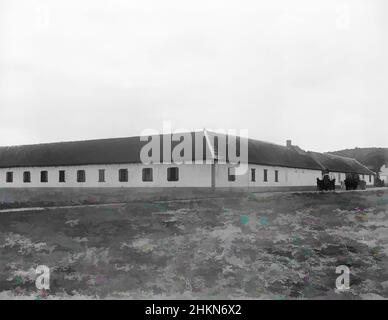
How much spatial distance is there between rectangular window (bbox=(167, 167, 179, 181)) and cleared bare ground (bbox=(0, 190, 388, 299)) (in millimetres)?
14284

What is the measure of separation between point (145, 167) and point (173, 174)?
2.64 m

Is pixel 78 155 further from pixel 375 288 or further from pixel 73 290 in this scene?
pixel 375 288

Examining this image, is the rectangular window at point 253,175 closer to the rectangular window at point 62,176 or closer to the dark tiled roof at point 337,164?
the dark tiled roof at point 337,164

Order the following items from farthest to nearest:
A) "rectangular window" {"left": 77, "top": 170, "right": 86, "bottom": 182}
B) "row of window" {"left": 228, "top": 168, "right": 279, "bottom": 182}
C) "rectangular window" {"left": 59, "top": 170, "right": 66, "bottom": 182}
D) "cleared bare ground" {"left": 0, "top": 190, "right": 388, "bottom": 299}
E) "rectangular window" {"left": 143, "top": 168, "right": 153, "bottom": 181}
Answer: "rectangular window" {"left": 59, "top": 170, "right": 66, "bottom": 182} < "rectangular window" {"left": 77, "top": 170, "right": 86, "bottom": 182} < "rectangular window" {"left": 143, "top": 168, "right": 153, "bottom": 181} < "row of window" {"left": 228, "top": 168, "right": 279, "bottom": 182} < "cleared bare ground" {"left": 0, "top": 190, "right": 388, "bottom": 299}

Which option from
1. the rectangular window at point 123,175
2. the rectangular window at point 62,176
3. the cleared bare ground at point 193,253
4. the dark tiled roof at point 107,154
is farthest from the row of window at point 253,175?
the rectangular window at point 62,176

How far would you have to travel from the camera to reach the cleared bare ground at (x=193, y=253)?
33.1ft

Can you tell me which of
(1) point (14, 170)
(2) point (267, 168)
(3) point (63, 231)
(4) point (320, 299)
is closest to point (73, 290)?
(3) point (63, 231)

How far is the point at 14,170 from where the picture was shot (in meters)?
41.9

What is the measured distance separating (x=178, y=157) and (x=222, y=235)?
19.1 metres

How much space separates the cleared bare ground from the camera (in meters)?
10.1

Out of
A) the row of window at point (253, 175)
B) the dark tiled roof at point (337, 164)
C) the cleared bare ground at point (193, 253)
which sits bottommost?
the cleared bare ground at point (193, 253)

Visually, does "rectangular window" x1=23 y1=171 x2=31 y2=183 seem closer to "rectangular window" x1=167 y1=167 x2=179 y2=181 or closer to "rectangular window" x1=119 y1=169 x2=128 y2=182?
"rectangular window" x1=119 y1=169 x2=128 y2=182

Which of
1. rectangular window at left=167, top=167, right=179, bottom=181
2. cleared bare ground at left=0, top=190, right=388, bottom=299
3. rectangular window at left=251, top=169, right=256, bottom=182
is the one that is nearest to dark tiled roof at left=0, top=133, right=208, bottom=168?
rectangular window at left=167, top=167, right=179, bottom=181

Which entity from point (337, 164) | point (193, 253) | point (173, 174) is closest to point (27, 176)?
point (173, 174)
